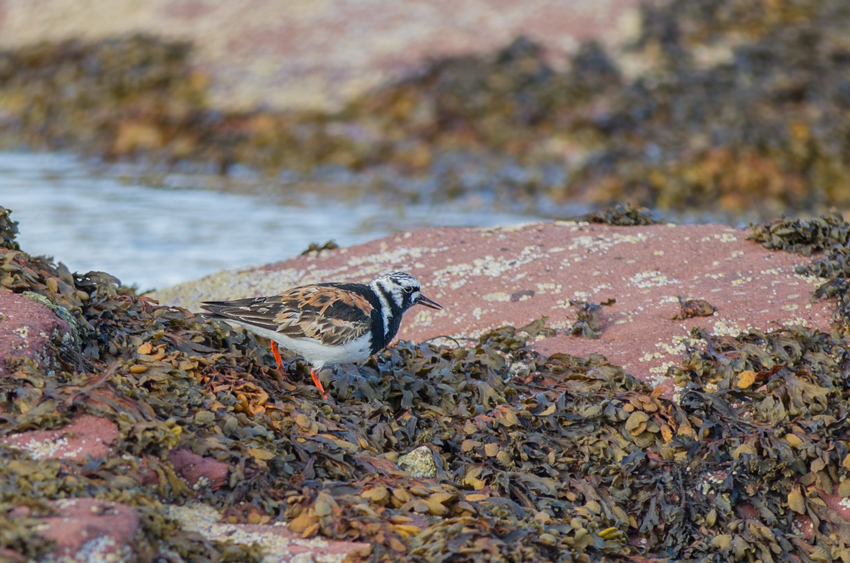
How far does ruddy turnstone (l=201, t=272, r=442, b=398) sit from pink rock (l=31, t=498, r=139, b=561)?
179cm

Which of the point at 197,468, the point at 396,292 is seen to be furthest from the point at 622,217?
the point at 197,468

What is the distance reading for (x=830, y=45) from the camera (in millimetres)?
14891

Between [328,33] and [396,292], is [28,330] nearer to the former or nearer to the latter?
[396,292]

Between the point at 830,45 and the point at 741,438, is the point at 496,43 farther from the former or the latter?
the point at 741,438

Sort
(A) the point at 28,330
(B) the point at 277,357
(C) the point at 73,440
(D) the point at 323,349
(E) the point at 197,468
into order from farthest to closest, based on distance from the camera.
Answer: (B) the point at 277,357 < (D) the point at 323,349 < (A) the point at 28,330 < (E) the point at 197,468 < (C) the point at 73,440

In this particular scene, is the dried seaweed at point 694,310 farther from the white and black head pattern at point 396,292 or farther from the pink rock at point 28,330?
the pink rock at point 28,330

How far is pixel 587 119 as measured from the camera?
13.8 metres

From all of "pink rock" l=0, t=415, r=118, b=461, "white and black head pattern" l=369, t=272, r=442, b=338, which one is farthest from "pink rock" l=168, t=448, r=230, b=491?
"white and black head pattern" l=369, t=272, r=442, b=338

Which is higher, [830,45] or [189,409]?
[830,45]

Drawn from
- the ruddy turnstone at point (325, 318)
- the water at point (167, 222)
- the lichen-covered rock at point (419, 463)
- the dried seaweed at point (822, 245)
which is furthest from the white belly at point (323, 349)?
the water at point (167, 222)

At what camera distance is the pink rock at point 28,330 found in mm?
3744

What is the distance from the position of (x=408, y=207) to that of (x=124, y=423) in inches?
382

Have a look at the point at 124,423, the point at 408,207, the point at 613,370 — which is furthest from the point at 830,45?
the point at 124,423

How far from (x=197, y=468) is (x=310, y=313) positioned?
144cm
